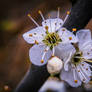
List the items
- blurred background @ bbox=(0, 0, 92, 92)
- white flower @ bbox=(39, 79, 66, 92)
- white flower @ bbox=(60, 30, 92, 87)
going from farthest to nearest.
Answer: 1. blurred background @ bbox=(0, 0, 92, 92)
2. white flower @ bbox=(39, 79, 66, 92)
3. white flower @ bbox=(60, 30, 92, 87)

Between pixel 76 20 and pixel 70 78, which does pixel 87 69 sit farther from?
pixel 76 20

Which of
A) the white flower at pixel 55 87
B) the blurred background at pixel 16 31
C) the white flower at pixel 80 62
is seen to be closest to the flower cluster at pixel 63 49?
the white flower at pixel 80 62

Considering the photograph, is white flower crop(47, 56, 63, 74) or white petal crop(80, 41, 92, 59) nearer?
white flower crop(47, 56, 63, 74)

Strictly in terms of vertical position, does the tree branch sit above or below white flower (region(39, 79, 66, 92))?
above

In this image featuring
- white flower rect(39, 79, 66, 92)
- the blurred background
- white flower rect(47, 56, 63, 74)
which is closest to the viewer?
white flower rect(47, 56, 63, 74)

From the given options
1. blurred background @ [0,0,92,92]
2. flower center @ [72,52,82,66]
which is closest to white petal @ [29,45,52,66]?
flower center @ [72,52,82,66]

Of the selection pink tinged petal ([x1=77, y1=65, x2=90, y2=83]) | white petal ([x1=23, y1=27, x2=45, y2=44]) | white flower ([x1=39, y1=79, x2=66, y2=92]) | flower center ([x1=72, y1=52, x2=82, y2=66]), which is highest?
white petal ([x1=23, y1=27, x2=45, y2=44])

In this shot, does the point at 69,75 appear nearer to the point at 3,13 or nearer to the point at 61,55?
the point at 61,55

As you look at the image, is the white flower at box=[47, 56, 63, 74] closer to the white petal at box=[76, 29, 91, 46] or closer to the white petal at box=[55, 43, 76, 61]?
the white petal at box=[55, 43, 76, 61]
